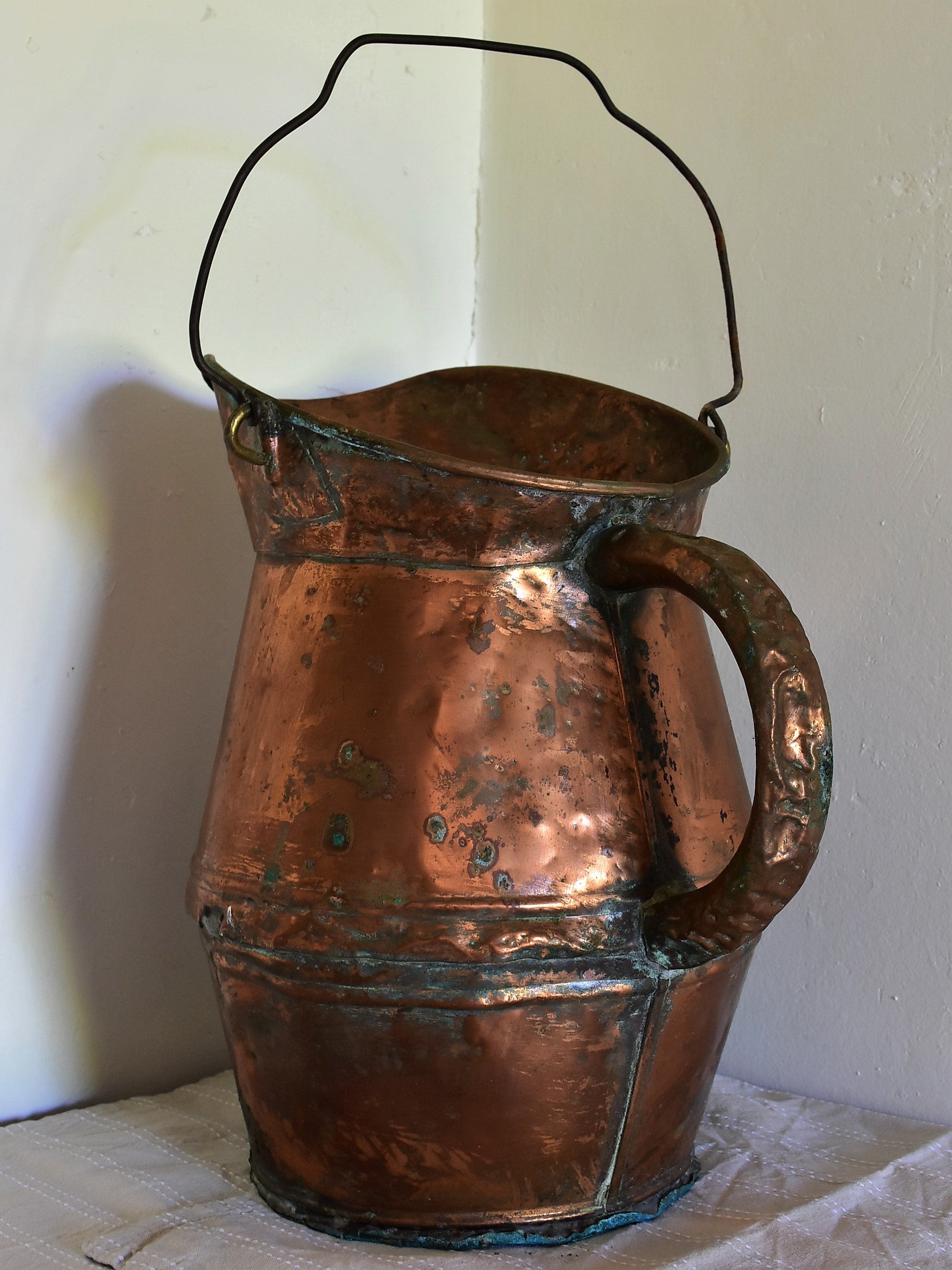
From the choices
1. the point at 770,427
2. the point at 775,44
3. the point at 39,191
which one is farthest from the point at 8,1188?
the point at 775,44

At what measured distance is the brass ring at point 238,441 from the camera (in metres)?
A: 0.69

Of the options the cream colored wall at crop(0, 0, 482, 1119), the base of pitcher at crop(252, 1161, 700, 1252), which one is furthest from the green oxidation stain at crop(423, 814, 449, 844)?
the cream colored wall at crop(0, 0, 482, 1119)

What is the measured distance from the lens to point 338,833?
0.66m

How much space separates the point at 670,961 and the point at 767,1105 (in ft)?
1.09

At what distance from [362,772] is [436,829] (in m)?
0.05

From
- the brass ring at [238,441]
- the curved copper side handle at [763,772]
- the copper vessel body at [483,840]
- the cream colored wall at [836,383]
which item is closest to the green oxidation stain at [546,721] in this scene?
the copper vessel body at [483,840]

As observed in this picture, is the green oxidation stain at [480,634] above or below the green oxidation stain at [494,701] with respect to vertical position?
above

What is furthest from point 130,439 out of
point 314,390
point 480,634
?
point 480,634

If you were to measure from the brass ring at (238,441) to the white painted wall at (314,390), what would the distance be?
245 mm

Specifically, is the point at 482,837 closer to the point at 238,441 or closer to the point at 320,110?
the point at 238,441

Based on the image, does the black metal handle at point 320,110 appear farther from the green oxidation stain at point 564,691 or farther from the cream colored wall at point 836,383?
the green oxidation stain at point 564,691

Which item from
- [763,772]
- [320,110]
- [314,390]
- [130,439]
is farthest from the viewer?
[314,390]

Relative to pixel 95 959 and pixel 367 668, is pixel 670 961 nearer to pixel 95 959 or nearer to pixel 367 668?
pixel 367 668

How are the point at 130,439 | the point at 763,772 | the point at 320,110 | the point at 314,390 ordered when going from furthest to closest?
the point at 314,390 < the point at 130,439 < the point at 320,110 < the point at 763,772
